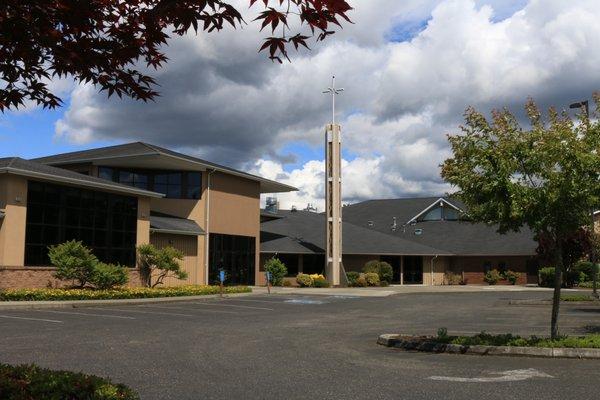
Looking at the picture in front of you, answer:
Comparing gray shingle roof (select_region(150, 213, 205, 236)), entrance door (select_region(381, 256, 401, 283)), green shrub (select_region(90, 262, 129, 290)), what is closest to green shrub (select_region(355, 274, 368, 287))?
entrance door (select_region(381, 256, 401, 283))

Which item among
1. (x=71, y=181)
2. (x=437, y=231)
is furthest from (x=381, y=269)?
(x=71, y=181)

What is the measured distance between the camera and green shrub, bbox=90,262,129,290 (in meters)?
25.8

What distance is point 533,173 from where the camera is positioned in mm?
11359

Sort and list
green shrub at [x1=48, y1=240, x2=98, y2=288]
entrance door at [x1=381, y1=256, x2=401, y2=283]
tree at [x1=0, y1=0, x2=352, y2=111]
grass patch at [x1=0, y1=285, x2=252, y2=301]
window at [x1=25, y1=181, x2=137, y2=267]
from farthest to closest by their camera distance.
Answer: entrance door at [x1=381, y1=256, x2=401, y2=283] → window at [x1=25, y1=181, x2=137, y2=267] → green shrub at [x1=48, y1=240, x2=98, y2=288] → grass patch at [x1=0, y1=285, x2=252, y2=301] → tree at [x1=0, y1=0, x2=352, y2=111]

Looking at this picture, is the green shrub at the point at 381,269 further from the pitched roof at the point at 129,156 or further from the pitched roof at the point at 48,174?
the pitched roof at the point at 48,174

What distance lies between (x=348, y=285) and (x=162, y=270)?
14.1 m

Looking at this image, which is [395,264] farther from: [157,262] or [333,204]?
[157,262]

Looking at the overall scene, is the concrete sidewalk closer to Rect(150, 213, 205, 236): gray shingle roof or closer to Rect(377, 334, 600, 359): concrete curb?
Rect(150, 213, 205, 236): gray shingle roof

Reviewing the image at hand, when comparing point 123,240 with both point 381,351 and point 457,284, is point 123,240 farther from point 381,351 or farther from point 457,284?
point 457,284

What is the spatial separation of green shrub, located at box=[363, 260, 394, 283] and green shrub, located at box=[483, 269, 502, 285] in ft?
30.7

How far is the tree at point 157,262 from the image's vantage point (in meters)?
29.7

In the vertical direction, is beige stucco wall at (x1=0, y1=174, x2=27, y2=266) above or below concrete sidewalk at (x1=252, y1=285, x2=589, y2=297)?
above

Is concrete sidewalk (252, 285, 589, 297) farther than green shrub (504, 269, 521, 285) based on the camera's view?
No

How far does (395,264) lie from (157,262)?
78.9 ft
